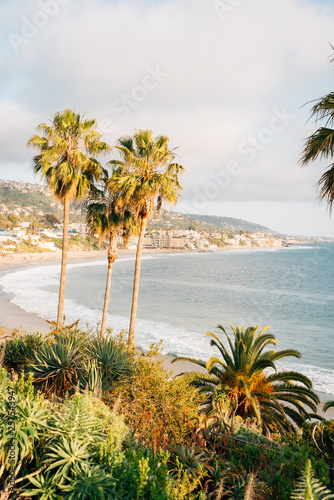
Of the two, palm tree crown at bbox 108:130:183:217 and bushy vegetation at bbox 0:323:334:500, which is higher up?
palm tree crown at bbox 108:130:183:217

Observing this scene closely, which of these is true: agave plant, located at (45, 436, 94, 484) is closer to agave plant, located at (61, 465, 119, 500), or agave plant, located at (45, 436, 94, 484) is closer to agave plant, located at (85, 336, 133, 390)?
agave plant, located at (61, 465, 119, 500)

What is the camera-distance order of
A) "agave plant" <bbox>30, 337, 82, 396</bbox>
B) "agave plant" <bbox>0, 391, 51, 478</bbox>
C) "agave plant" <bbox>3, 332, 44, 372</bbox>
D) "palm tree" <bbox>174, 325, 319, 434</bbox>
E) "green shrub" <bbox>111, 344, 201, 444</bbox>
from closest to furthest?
"agave plant" <bbox>0, 391, 51, 478</bbox> → "green shrub" <bbox>111, 344, 201, 444</bbox> → "agave plant" <bbox>30, 337, 82, 396</bbox> → "agave plant" <bbox>3, 332, 44, 372</bbox> → "palm tree" <bbox>174, 325, 319, 434</bbox>

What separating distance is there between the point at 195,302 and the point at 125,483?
1740 inches

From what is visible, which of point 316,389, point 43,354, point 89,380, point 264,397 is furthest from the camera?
point 316,389

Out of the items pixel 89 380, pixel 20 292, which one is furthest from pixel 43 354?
pixel 20 292

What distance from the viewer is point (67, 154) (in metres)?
15.0

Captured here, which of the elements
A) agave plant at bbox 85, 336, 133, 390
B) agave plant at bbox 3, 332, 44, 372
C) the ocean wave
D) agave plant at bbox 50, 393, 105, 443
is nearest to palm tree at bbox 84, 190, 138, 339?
the ocean wave

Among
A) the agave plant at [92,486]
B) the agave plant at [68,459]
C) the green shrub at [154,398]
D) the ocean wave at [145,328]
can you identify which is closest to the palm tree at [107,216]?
the ocean wave at [145,328]

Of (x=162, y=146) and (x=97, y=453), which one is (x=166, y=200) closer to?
(x=162, y=146)

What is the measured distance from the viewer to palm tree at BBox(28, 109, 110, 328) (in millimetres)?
14445

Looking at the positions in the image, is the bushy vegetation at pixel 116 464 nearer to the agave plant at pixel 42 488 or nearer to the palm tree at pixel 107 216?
the agave plant at pixel 42 488

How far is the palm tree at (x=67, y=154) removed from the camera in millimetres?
14445

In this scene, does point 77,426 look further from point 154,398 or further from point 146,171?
point 146,171

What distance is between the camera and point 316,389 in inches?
712
